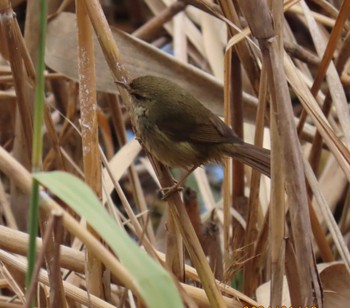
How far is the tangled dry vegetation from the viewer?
50.4 inches

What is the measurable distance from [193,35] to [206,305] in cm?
156

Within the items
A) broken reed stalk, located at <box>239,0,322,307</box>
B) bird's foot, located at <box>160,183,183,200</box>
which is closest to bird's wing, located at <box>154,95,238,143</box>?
bird's foot, located at <box>160,183,183,200</box>

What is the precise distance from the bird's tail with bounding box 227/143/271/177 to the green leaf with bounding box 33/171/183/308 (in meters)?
0.94

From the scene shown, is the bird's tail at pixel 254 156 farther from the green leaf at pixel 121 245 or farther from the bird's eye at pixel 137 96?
the green leaf at pixel 121 245

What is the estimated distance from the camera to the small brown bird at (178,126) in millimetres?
2062

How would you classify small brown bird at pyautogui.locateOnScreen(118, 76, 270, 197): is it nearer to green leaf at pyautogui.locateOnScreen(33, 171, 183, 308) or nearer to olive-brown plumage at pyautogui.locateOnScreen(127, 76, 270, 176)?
olive-brown plumage at pyautogui.locateOnScreen(127, 76, 270, 176)

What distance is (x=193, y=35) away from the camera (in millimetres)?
2949

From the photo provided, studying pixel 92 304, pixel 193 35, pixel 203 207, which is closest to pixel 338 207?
pixel 203 207

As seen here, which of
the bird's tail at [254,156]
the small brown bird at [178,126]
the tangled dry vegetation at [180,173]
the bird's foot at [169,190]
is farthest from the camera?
the small brown bird at [178,126]

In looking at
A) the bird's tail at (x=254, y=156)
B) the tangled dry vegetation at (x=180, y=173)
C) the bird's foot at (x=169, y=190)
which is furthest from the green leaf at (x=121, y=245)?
the bird's tail at (x=254, y=156)

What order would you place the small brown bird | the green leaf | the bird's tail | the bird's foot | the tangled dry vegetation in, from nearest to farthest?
the green leaf < the tangled dry vegetation < the bird's foot < the bird's tail < the small brown bird

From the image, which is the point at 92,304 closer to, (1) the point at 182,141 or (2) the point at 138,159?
(1) the point at 182,141

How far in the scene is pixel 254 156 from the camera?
1901 millimetres

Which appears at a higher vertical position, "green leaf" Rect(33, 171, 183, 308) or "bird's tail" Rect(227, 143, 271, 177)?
"green leaf" Rect(33, 171, 183, 308)
